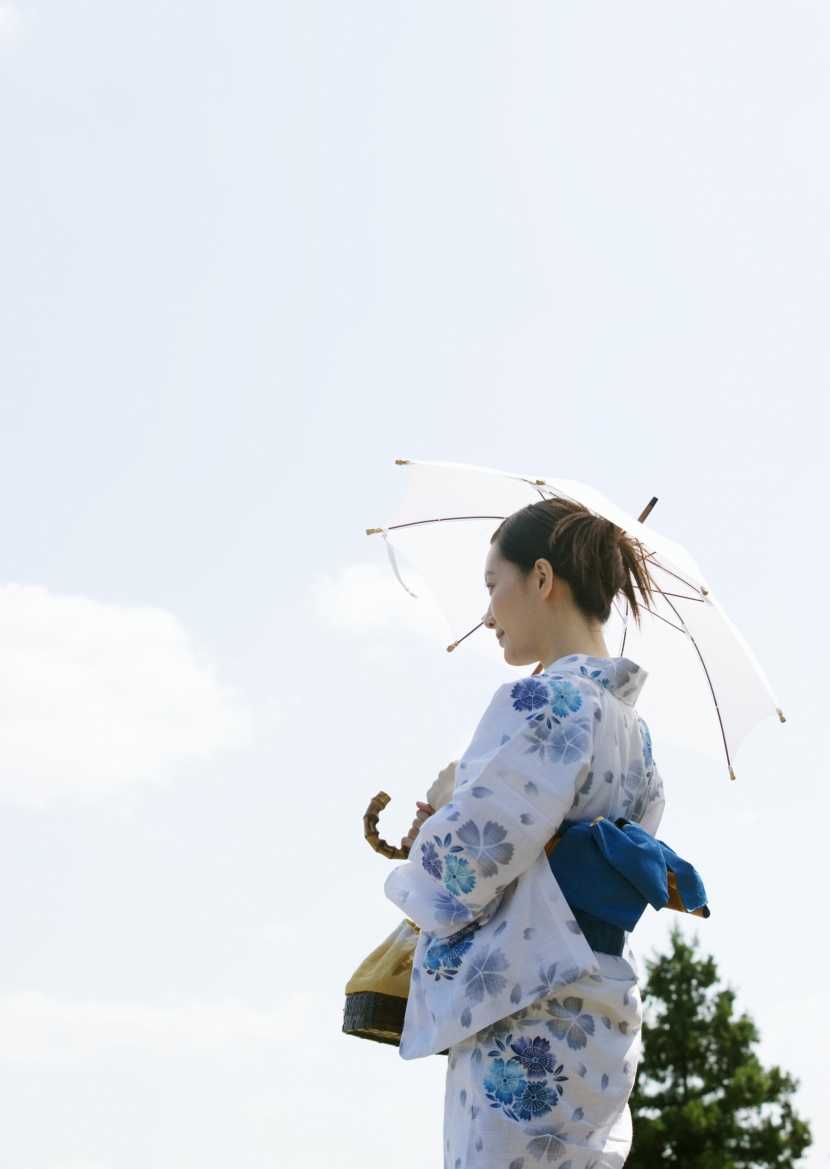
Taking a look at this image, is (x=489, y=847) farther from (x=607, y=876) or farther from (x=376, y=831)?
(x=376, y=831)

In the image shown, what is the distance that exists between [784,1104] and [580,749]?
18.7m

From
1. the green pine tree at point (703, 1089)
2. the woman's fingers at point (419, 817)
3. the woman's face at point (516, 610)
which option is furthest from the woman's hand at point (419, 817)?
the green pine tree at point (703, 1089)

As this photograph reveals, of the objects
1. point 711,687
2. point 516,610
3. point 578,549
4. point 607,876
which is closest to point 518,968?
point 607,876

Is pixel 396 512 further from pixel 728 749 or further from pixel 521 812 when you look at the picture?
pixel 521 812

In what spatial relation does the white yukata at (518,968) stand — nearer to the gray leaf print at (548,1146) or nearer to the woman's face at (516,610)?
the gray leaf print at (548,1146)

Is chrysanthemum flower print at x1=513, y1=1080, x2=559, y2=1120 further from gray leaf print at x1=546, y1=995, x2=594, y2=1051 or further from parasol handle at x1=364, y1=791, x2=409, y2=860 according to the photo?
parasol handle at x1=364, y1=791, x2=409, y2=860

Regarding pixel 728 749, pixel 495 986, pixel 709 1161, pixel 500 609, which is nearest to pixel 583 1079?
pixel 495 986

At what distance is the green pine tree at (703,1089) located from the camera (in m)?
18.1

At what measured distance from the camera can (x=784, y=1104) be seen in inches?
739

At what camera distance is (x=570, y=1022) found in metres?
2.51

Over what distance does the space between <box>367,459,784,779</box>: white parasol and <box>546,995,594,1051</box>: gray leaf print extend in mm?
1325

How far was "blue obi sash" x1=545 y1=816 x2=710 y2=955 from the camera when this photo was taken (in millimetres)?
2555

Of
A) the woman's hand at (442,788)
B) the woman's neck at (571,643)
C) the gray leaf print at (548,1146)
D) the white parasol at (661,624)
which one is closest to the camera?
the gray leaf print at (548,1146)

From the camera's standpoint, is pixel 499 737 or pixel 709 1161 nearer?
pixel 499 737
